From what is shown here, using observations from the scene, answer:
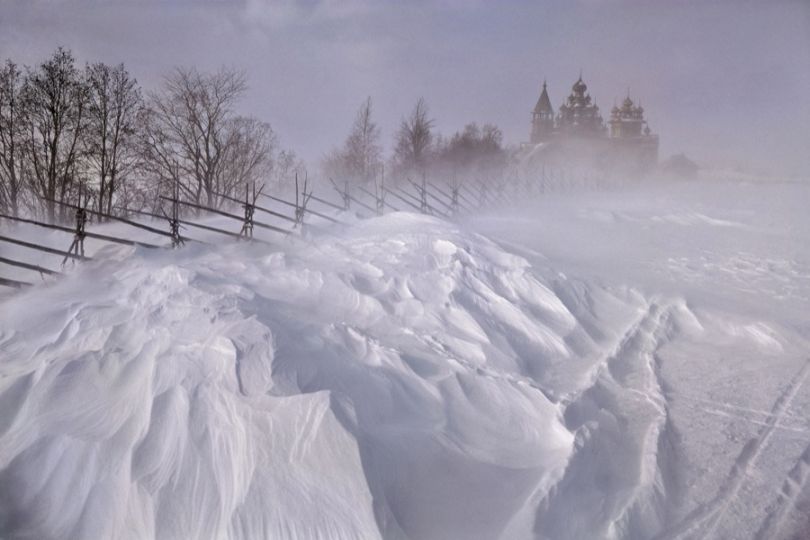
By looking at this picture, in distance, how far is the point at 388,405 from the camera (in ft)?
12.3

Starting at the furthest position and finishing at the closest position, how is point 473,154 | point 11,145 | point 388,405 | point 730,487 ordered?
1. point 473,154
2. point 11,145
3. point 388,405
4. point 730,487

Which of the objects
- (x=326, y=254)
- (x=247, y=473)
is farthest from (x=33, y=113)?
(x=247, y=473)

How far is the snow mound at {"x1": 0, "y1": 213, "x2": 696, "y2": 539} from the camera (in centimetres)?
291

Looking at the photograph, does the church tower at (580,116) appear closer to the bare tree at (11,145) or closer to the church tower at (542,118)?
the church tower at (542,118)

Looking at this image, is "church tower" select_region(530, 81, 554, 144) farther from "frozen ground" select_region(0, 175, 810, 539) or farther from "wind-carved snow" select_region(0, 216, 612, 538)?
"wind-carved snow" select_region(0, 216, 612, 538)

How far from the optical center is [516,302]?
20.3 ft

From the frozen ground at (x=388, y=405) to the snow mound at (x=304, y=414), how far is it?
0.02m

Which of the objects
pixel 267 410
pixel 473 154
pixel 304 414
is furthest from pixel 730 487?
pixel 473 154

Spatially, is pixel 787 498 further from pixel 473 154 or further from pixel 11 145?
pixel 473 154

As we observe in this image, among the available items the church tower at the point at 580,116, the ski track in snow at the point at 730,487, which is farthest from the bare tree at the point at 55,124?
the church tower at the point at 580,116

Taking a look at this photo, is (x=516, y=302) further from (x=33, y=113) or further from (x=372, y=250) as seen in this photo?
(x=33, y=113)

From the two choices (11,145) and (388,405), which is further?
(11,145)

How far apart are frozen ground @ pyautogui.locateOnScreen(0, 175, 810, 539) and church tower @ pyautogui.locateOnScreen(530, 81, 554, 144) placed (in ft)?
105

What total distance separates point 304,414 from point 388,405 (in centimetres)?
69
